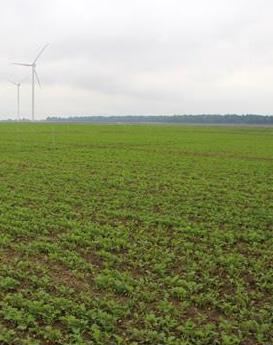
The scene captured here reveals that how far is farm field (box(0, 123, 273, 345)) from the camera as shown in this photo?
7090mm

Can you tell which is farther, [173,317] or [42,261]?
[42,261]

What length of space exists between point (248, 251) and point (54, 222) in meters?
5.84

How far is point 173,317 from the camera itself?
24.6 feet

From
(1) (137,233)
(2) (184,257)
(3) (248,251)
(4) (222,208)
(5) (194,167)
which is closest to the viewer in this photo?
(2) (184,257)

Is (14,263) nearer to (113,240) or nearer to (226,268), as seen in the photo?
(113,240)

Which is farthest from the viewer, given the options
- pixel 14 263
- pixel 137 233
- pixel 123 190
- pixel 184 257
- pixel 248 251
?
pixel 123 190

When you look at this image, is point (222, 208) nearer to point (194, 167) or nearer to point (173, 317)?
point (173, 317)

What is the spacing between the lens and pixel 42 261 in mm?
9969

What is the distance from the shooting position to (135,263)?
983 centimetres

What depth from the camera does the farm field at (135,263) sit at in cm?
709

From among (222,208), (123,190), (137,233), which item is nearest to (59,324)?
(137,233)

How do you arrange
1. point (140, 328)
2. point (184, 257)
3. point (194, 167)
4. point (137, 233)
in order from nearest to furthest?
point (140, 328) < point (184, 257) < point (137, 233) < point (194, 167)

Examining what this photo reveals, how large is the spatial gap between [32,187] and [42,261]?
9.52 meters

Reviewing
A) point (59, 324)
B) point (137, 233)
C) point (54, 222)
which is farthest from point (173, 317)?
point (54, 222)
